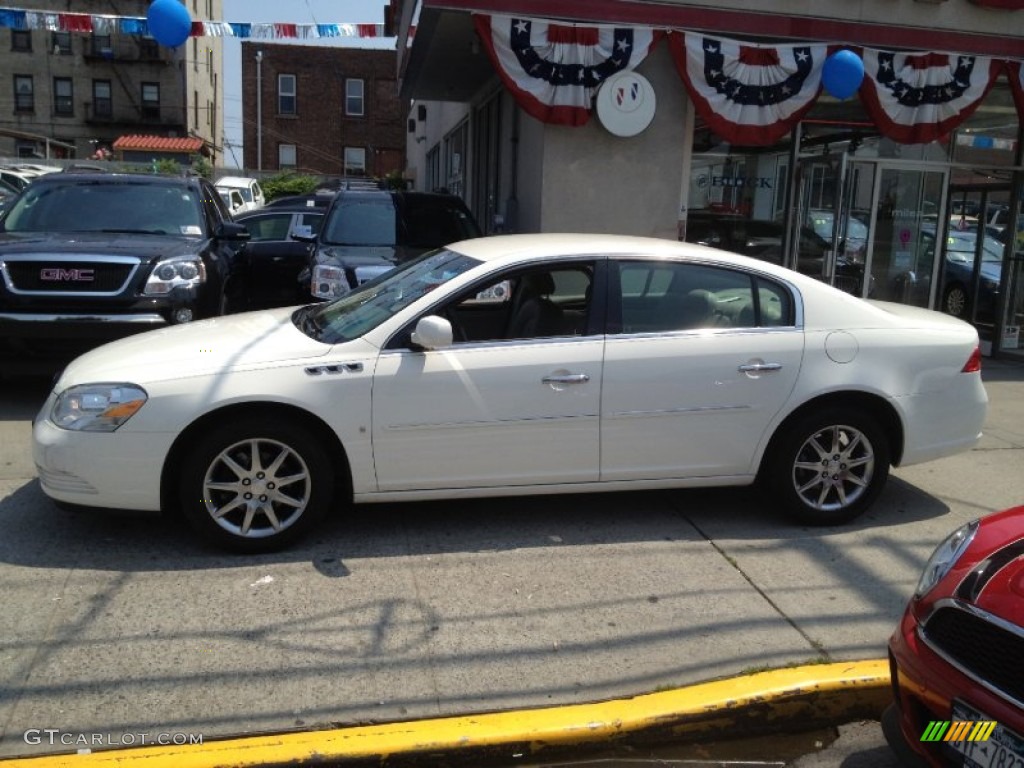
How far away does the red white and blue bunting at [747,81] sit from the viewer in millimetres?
9227

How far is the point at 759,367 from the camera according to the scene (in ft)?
16.1

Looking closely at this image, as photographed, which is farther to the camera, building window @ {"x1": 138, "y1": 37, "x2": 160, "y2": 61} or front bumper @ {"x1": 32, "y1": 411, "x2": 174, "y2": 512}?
building window @ {"x1": 138, "y1": 37, "x2": 160, "y2": 61}

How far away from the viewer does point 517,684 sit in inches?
140

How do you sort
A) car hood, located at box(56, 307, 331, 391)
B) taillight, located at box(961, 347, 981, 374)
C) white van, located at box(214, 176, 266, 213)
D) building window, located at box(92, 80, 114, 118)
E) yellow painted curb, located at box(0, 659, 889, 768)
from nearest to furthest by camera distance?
yellow painted curb, located at box(0, 659, 889, 768)
car hood, located at box(56, 307, 331, 391)
taillight, located at box(961, 347, 981, 374)
white van, located at box(214, 176, 266, 213)
building window, located at box(92, 80, 114, 118)

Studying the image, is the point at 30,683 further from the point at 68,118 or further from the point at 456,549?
the point at 68,118

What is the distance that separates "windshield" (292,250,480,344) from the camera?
15.6 feet

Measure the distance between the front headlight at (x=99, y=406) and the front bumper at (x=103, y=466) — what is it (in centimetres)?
4

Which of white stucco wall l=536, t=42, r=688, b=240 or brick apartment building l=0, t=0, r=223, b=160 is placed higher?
brick apartment building l=0, t=0, r=223, b=160

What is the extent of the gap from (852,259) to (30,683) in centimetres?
995

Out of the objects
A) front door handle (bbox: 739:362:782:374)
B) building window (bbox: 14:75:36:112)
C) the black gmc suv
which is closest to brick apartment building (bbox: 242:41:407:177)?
building window (bbox: 14:75:36:112)

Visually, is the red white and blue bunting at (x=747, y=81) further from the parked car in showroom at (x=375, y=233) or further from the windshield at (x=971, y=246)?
the windshield at (x=971, y=246)

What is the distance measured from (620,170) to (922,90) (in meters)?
3.22

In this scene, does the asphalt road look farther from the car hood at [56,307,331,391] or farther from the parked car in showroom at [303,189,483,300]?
the parked car in showroom at [303,189,483,300]

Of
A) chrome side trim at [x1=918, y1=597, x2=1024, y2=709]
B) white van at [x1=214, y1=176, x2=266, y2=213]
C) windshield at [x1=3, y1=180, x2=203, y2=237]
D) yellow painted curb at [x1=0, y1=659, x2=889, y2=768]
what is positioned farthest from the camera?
white van at [x1=214, y1=176, x2=266, y2=213]
